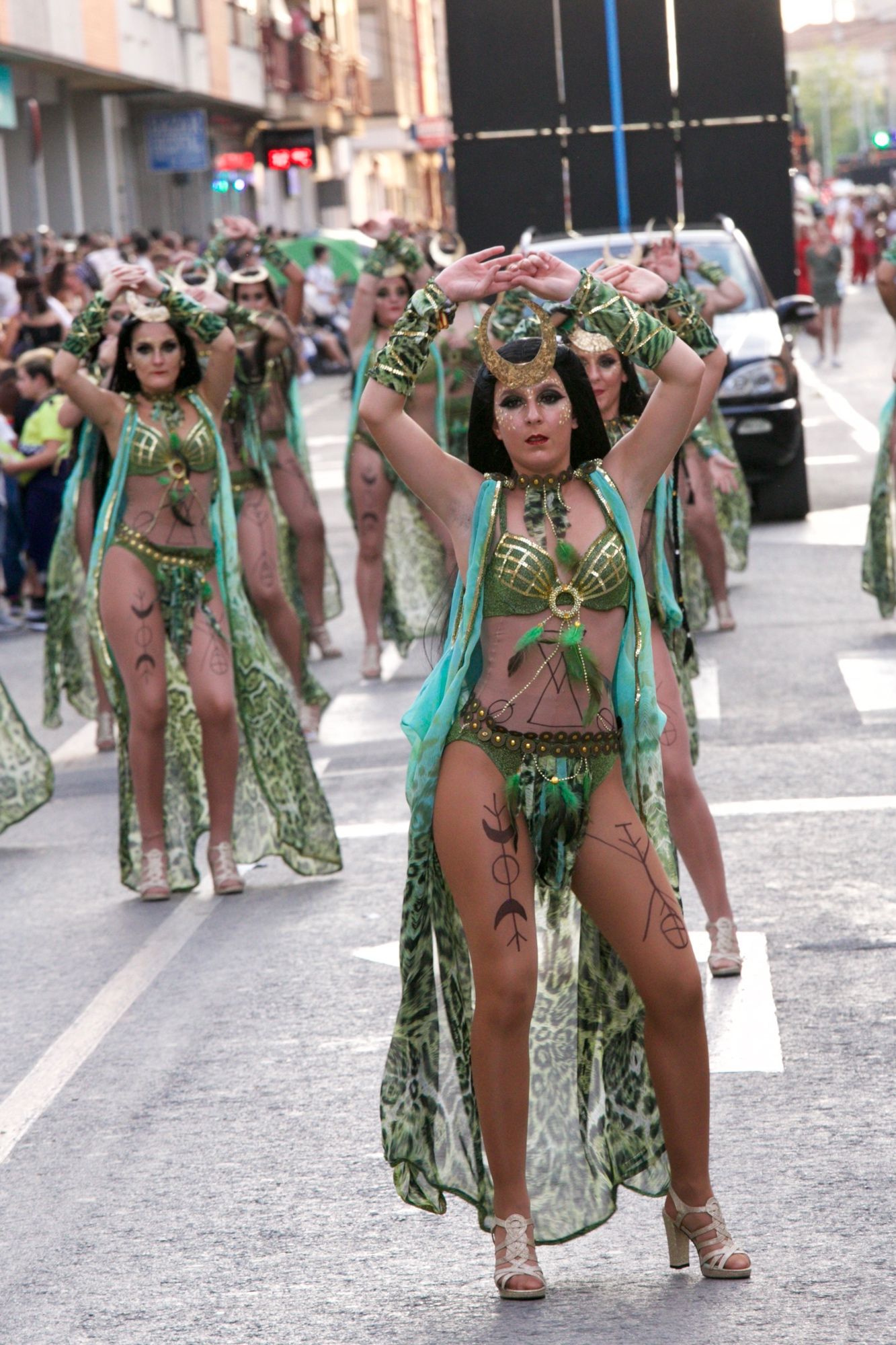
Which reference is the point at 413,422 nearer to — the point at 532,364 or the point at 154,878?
the point at 532,364

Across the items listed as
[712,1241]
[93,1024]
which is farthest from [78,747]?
[712,1241]

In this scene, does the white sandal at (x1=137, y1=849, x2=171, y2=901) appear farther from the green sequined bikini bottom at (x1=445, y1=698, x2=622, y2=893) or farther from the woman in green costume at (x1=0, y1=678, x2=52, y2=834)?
the green sequined bikini bottom at (x1=445, y1=698, x2=622, y2=893)

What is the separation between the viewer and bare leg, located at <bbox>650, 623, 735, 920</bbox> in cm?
624

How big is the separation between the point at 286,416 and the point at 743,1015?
19.7ft

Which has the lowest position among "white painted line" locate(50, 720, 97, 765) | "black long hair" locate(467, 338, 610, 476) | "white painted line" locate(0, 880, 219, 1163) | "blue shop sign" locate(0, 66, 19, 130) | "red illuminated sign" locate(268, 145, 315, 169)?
"white painted line" locate(50, 720, 97, 765)

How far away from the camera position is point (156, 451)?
7996 millimetres

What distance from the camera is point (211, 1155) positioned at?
5.53 metres

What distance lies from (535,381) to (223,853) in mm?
3906

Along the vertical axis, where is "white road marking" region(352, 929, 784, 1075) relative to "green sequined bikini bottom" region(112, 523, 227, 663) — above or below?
below

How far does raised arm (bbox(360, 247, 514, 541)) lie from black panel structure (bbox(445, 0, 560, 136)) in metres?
15.6

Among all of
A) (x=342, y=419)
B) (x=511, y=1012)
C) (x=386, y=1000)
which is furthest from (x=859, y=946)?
(x=342, y=419)

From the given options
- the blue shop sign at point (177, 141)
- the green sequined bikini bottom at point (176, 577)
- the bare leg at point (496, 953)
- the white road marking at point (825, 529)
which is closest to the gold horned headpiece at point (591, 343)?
the bare leg at point (496, 953)

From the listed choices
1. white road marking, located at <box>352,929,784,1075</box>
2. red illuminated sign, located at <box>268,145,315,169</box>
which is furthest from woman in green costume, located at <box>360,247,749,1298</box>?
red illuminated sign, located at <box>268,145,315,169</box>

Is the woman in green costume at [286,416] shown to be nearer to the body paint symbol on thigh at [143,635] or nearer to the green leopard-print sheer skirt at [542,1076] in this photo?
the body paint symbol on thigh at [143,635]
